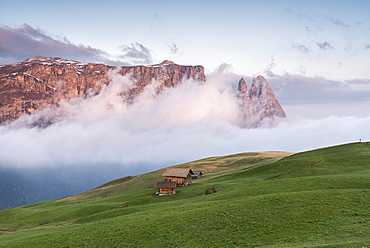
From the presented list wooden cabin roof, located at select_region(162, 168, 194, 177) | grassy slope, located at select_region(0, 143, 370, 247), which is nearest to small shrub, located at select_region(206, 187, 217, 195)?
grassy slope, located at select_region(0, 143, 370, 247)

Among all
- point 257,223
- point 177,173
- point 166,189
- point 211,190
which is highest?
point 177,173

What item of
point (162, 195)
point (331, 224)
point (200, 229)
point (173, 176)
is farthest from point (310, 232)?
point (173, 176)

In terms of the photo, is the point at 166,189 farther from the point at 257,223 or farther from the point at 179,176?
the point at 257,223

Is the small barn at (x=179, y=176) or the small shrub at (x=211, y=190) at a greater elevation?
the small barn at (x=179, y=176)

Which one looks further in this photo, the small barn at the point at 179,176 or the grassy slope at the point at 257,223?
the small barn at the point at 179,176

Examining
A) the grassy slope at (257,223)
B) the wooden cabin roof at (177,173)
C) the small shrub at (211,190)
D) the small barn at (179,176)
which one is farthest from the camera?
the wooden cabin roof at (177,173)

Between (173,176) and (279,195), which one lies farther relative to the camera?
(173,176)

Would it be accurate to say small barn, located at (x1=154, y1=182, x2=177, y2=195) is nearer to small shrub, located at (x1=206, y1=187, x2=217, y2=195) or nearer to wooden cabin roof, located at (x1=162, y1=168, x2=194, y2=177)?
small shrub, located at (x1=206, y1=187, x2=217, y2=195)

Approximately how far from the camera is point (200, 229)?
39.2m

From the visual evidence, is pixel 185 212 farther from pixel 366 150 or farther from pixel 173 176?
pixel 366 150

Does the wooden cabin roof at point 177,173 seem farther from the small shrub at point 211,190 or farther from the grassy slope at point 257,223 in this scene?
the grassy slope at point 257,223

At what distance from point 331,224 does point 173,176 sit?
6935 cm

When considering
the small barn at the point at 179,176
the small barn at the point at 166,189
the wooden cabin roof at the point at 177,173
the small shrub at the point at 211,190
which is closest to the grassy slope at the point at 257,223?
the small shrub at the point at 211,190

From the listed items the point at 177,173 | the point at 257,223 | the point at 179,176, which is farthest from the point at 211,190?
the point at 257,223
